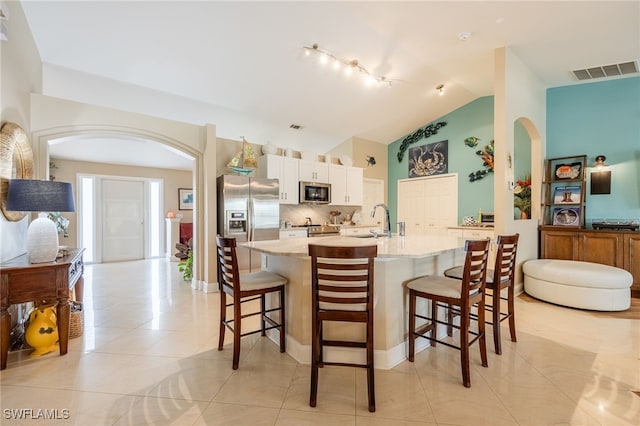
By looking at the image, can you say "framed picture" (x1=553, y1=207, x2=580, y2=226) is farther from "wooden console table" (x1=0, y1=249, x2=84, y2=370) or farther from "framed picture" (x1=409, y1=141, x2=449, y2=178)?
"wooden console table" (x1=0, y1=249, x2=84, y2=370)

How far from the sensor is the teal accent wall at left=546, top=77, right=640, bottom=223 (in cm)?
439

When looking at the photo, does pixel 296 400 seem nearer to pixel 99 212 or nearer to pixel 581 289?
pixel 581 289

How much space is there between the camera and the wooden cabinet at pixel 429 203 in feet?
20.9

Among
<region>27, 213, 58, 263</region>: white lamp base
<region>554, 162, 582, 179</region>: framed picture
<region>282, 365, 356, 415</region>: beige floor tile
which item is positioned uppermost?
<region>554, 162, 582, 179</region>: framed picture

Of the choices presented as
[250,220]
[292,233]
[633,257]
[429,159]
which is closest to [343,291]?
[250,220]

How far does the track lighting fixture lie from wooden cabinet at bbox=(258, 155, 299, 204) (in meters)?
1.78

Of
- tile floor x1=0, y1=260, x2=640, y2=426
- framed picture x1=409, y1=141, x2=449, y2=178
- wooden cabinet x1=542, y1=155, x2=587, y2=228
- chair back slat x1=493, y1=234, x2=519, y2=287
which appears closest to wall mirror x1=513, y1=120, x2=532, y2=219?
wooden cabinet x1=542, y1=155, x2=587, y2=228

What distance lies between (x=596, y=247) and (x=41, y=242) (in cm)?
681

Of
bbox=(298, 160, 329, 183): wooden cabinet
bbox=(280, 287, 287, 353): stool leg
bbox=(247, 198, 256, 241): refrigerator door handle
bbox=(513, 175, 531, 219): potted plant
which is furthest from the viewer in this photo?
bbox=(298, 160, 329, 183): wooden cabinet

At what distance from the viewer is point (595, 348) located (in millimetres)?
2512

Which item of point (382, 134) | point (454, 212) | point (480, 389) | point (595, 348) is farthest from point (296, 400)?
point (382, 134)

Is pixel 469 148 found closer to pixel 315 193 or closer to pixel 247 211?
pixel 315 193

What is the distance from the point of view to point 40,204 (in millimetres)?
2230

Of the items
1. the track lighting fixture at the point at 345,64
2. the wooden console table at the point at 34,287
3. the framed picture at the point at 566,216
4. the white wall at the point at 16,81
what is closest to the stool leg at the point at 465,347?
the wooden console table at the point at 34,287
